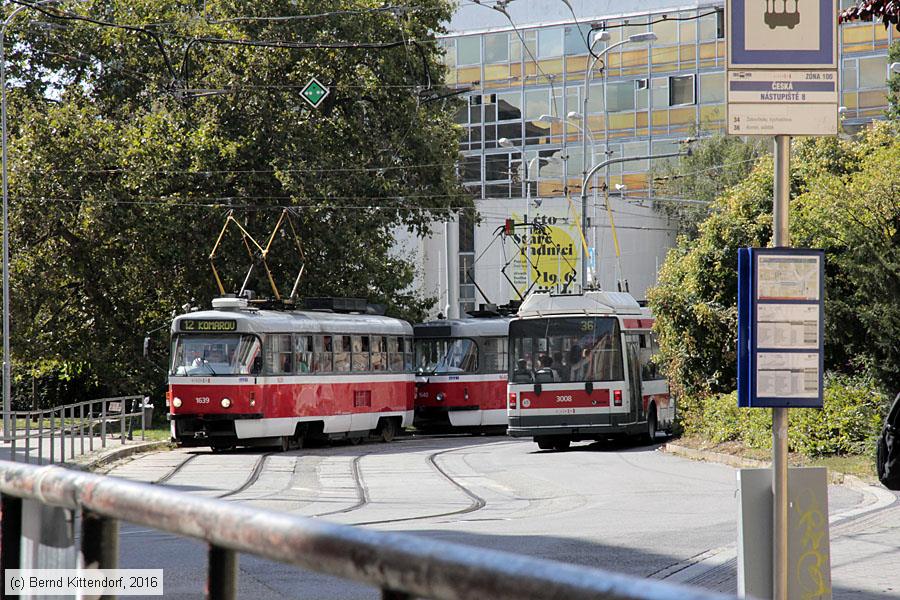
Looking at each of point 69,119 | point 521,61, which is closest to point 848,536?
point 69,119

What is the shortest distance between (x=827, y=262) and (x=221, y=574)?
63.9ft

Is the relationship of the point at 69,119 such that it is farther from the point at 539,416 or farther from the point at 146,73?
the point at 539,416

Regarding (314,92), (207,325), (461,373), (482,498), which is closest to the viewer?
(482,498)

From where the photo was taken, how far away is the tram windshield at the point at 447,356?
115 ft

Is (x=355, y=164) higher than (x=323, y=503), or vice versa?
(x=355, y=164)

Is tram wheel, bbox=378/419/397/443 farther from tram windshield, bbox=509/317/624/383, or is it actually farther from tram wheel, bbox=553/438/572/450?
tram windshield, bbox=509/317/624/383

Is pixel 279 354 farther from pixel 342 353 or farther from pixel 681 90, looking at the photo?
pixel 681 90

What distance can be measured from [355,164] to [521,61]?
2898 centimetres

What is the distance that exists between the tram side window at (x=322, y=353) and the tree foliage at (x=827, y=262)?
7370 mm

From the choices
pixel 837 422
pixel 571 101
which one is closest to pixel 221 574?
pixel 837 422

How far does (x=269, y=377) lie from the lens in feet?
91.4

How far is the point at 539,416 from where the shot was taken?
26.2 m

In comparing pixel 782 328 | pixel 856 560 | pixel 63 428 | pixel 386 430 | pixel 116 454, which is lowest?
pixel 386 430

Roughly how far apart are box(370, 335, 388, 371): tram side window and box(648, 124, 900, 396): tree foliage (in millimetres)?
7597
